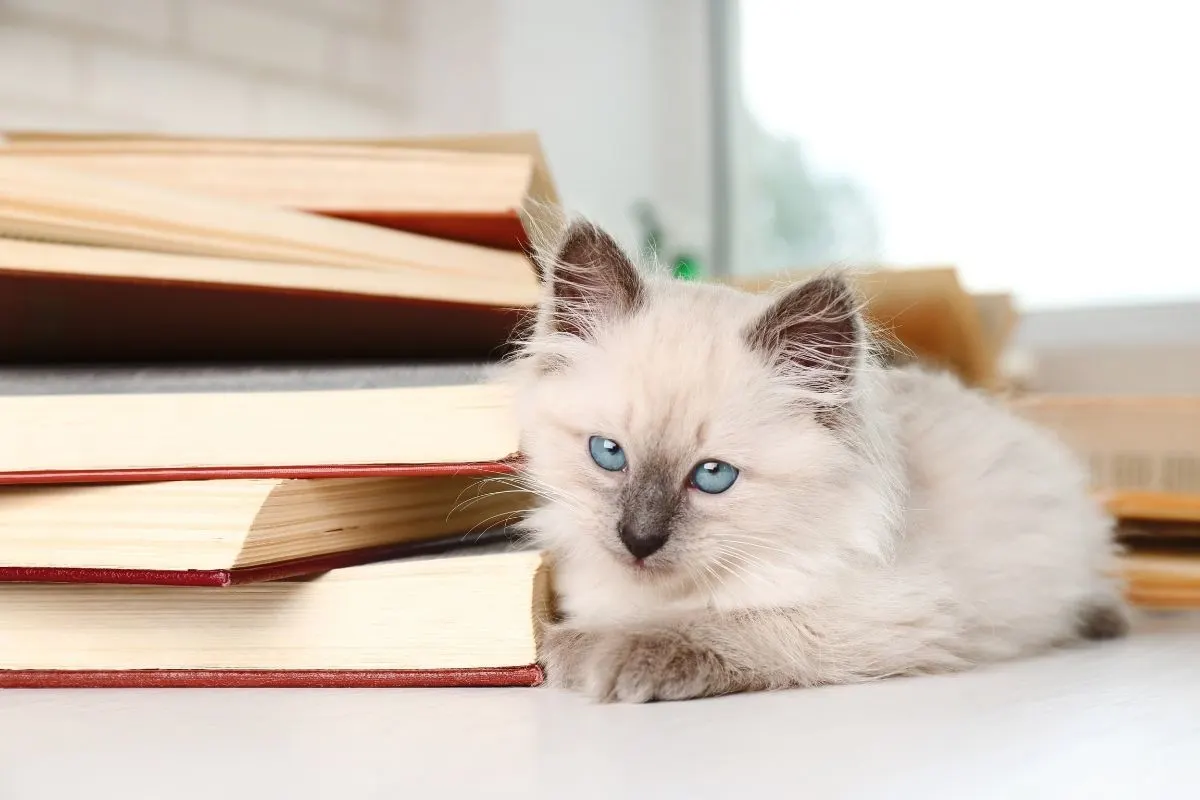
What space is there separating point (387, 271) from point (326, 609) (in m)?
0.30

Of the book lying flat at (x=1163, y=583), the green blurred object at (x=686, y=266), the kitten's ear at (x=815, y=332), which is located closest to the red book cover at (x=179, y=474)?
the kitten's ear at (x=815, y=332)

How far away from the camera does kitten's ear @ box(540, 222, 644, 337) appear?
3.25ft

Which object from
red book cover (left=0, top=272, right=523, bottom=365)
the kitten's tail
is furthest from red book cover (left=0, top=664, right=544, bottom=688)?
the kitten's tail

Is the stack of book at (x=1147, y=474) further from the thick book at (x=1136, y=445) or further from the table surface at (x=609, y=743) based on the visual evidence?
the table surface at (x=609, y=743)

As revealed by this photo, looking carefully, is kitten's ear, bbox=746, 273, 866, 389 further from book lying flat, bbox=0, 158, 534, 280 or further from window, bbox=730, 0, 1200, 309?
window, bbox=730, 0, 1200, 309

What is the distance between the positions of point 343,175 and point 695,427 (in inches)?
15.8

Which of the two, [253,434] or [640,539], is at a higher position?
[253,434]

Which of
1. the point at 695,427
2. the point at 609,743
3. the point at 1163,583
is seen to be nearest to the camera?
the point at 609,743

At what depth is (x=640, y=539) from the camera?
→ 892mm

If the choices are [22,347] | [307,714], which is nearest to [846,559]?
[307,714]

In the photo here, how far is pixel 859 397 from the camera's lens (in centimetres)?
96

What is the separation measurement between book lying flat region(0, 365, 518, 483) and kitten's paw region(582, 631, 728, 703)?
0.18 m

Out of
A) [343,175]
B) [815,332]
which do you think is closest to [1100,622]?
[815,332]

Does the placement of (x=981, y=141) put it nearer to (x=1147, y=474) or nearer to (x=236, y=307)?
(x=1147, y=474)
